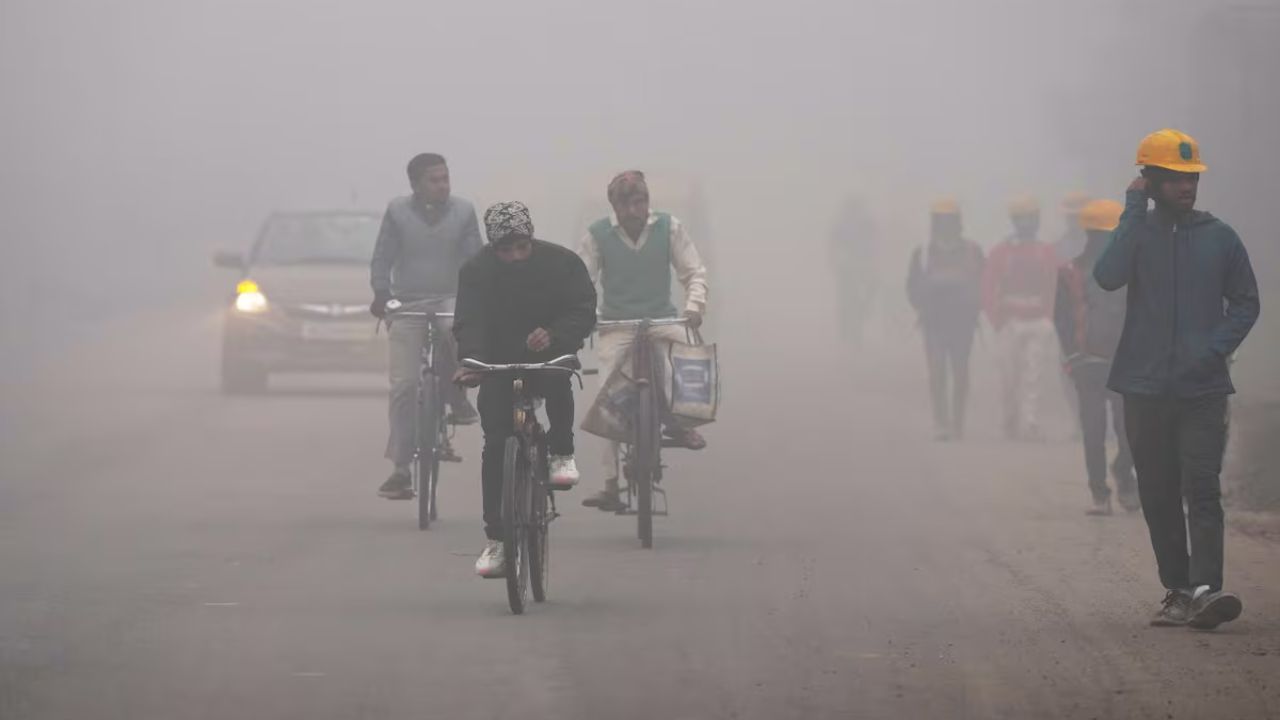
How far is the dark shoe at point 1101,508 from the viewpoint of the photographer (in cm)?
1516

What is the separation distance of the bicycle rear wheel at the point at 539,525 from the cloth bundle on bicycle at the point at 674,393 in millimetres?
2545

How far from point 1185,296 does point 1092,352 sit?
4.98 m

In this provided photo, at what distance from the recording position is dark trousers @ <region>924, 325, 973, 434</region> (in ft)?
72.8

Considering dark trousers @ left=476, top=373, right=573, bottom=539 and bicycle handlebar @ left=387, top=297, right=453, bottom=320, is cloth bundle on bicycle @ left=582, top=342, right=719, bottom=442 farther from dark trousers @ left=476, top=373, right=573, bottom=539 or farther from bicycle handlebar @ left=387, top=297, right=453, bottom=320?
dark trousers @ left=476, top=373, right=573, bottom=539

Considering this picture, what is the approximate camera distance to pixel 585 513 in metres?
15.3

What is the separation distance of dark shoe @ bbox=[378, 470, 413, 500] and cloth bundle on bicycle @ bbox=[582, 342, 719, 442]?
1.72 metres

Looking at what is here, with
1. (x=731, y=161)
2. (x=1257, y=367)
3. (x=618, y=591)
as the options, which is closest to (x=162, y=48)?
(x=731, y=161)

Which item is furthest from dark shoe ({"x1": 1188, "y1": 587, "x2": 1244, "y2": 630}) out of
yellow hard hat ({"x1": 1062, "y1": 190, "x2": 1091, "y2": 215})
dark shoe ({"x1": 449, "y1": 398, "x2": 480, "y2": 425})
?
yellow hard hat ({"x1": 1062, "y1": 190, "x2": 1091, "y2": 215})

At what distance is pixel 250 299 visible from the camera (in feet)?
83.9

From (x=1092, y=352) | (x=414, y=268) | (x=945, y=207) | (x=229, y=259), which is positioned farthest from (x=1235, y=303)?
(x=229, y=259)

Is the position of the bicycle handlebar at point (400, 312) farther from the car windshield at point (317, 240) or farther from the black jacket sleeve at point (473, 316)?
the car windshield at point (317, 240)

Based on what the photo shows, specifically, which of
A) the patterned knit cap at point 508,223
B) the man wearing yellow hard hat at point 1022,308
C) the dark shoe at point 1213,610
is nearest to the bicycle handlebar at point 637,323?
the patterned knit cap at point 508,223

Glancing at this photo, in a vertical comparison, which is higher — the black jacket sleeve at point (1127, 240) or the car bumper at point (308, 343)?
the black jacket sleeve at point (1127, 240)

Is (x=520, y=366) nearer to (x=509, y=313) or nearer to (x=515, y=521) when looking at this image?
(x=509, y=313)
